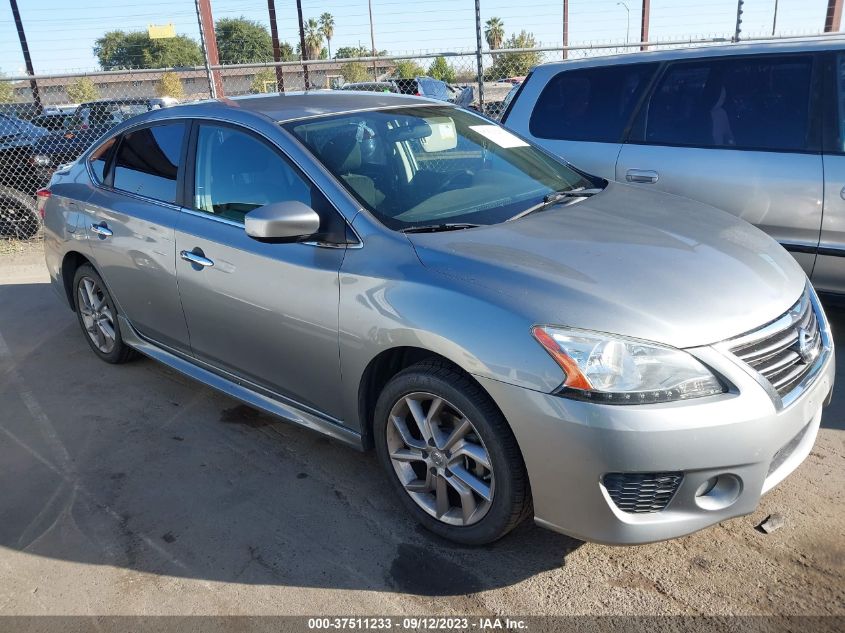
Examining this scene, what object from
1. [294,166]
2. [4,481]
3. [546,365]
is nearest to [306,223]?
[294,166]

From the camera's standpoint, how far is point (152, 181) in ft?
13.3

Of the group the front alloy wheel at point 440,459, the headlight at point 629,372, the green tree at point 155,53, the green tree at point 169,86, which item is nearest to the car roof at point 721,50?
the headlight at point 629,372

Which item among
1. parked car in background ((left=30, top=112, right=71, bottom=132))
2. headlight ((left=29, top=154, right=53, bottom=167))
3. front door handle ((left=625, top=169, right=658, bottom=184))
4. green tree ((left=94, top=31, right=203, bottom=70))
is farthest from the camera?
green tree ((left=94, top=31, right=203, bottom=70))

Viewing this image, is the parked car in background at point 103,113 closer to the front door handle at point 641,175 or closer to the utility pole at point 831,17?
the front door handle at point 641,175

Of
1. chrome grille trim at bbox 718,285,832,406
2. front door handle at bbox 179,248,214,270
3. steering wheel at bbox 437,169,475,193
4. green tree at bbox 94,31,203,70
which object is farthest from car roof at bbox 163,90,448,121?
green tree at bbox 94,31,203,70

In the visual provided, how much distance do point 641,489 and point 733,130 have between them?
311 centimetres

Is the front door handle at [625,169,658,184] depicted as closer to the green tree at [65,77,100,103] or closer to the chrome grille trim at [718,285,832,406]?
the chrome grille trim at [718,285,832,406]

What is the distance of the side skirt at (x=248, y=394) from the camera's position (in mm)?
3141

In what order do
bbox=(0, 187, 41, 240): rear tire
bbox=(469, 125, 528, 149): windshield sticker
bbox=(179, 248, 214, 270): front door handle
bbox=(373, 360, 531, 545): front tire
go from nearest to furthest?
bbox=(373, 360, 531, 545): front tire → bbox=(179, 248, 214, 270): front door handle → bbox=(469, 125, 528, 149): windshield sticker → bbox=(0, 187, 41, 240): rear tire

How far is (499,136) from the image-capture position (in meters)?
3.96

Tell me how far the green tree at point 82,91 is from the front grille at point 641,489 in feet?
83.6

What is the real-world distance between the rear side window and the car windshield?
1.27 m

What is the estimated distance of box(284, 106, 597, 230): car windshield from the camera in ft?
10.2

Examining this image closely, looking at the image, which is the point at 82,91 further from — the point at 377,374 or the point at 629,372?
the point at 629,372
